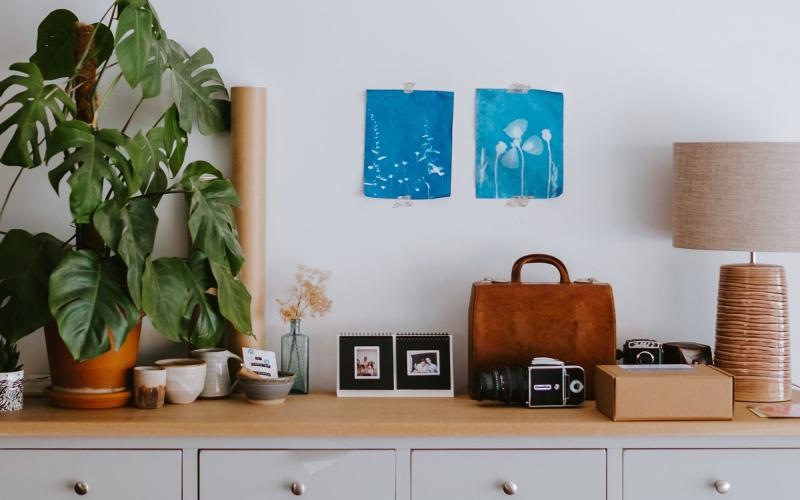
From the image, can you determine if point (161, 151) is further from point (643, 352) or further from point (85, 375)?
point (643, 352)

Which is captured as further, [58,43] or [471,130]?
[471,130]

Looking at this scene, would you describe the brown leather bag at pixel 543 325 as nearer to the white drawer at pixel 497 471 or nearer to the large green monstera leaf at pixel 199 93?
the white drawer at pixel 497 471

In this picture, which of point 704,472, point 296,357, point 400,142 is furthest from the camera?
point 400,142

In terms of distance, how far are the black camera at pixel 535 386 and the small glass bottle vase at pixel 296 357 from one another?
51 cm

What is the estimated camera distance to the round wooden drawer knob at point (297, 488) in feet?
7.17

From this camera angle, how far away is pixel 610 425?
86.6 inches

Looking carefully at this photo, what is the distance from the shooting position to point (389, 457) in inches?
86.7

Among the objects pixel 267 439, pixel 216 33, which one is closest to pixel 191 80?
pixel 216 33

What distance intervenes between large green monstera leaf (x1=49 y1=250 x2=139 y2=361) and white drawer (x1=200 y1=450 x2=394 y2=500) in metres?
0.37

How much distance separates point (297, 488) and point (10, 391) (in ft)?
2.54

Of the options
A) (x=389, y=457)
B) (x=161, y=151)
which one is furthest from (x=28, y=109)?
(x=389, y=457)

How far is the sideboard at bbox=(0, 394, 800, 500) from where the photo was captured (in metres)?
2.17

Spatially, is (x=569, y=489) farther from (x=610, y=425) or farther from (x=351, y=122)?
(x=351, y=122)

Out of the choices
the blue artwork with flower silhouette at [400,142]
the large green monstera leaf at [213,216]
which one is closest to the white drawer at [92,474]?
the large green monstera leaf at [213,216]
